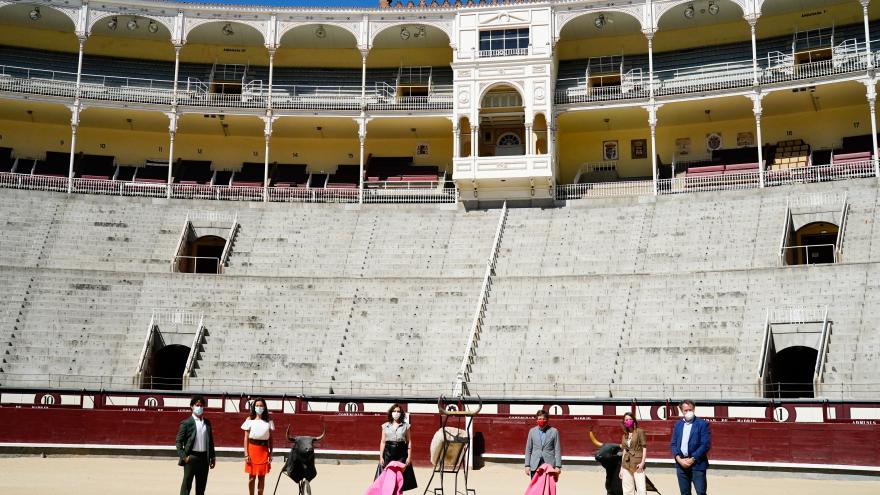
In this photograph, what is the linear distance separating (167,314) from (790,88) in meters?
25.7

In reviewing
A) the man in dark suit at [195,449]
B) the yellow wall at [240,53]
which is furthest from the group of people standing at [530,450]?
the yellow wall at [240,53]

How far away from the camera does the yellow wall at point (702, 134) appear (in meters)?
40.5

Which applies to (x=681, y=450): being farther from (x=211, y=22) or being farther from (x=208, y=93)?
(x=211, y=22)

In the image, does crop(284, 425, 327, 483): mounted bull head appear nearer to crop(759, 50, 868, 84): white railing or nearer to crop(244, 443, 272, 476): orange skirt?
crop(244, 443, 272, 476): orange skirt

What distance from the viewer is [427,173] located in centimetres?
4444

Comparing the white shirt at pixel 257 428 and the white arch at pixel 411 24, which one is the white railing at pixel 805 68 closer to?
the white arch at pixel 411 24

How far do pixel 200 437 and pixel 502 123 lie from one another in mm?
31253

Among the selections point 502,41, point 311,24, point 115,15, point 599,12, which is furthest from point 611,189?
point 115,15

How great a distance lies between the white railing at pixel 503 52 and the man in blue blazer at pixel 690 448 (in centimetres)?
3012

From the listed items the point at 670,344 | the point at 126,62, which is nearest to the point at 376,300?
the point at 670,344

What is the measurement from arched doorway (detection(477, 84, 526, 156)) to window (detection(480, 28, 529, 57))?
1.52 m

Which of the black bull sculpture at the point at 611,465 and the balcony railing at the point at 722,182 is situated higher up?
the balcony railing at the point at 722,182

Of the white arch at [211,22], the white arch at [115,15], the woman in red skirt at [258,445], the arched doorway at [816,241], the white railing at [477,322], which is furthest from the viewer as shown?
the white arch at [211,22]

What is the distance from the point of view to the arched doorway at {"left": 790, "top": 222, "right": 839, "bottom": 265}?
113 ft
